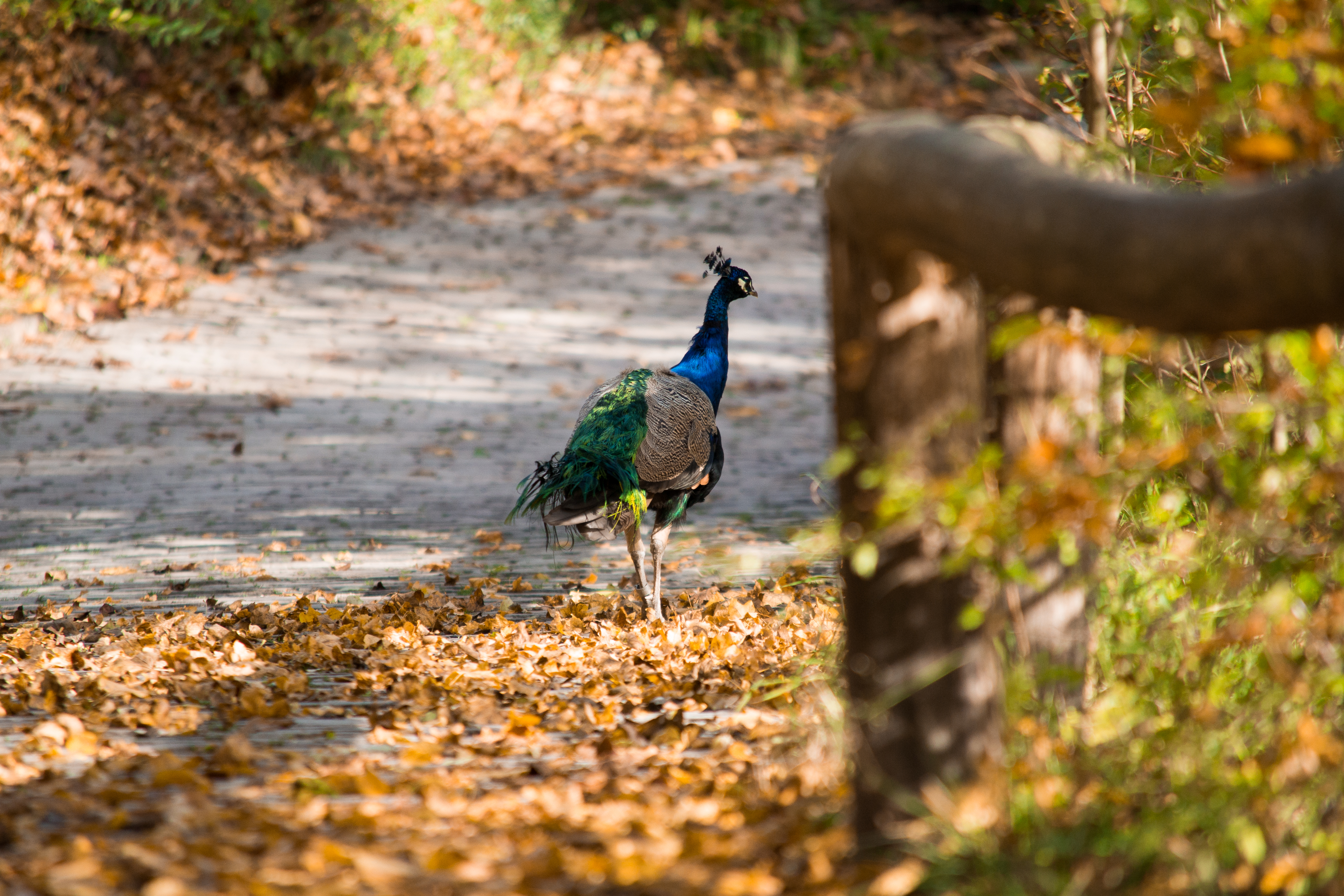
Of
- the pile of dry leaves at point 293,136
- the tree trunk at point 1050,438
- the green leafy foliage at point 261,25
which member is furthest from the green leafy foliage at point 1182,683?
the green leafy foliage at point 261,25

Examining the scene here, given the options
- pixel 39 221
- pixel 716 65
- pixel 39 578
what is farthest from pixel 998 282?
pixel 716 65

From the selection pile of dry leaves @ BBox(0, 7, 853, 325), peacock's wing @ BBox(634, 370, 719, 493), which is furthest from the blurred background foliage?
peacock's wing @ BBox(634, 370, 719, 493)

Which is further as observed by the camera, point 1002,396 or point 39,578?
point 39,578

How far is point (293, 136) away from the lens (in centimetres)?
1434

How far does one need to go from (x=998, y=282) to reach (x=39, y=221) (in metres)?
11.9

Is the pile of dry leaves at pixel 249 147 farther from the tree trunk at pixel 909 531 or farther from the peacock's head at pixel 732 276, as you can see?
the tree trunk at pixel 909 531

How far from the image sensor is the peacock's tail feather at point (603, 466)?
546 centimetres

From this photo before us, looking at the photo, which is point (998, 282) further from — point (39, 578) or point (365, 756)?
point (39, 578)

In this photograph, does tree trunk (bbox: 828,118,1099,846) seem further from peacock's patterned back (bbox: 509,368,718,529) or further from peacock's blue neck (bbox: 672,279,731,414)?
peacock's blue neck (bbox: 672,279,731,414)

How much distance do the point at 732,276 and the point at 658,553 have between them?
72.9 inches

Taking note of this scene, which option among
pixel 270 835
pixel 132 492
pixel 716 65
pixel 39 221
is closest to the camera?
pixel 270 835

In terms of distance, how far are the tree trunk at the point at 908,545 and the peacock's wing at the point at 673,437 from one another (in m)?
3.20

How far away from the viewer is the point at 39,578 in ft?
20.6

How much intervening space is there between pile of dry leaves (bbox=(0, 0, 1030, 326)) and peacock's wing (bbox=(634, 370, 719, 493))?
5614 millimetres
